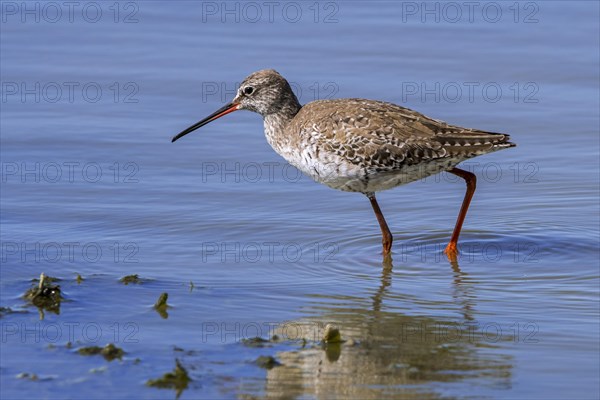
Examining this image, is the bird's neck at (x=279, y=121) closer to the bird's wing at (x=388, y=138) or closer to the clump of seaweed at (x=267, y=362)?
the bird's wing at (x=388, y=138)

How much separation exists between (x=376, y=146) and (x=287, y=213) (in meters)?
1.60

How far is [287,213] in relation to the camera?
1180 centimetres

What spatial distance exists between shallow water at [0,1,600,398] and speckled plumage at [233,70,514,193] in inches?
29.2

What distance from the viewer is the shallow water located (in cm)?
788

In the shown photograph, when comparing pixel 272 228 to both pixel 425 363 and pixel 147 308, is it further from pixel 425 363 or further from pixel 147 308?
pixel 425 363

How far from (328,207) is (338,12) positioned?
606 cm

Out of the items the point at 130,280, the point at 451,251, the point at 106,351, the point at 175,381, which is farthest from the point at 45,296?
the point at 451,251

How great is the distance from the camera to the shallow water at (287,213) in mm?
7883

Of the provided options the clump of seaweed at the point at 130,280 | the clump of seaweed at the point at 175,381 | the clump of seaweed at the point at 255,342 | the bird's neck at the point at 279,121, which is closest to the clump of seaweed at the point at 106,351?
the clump of seaweed at the point at 175,381

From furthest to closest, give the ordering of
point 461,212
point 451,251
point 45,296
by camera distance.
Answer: point 461,212, point 451,251, point 45,296

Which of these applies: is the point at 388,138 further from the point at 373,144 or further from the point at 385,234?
the point at 385,234

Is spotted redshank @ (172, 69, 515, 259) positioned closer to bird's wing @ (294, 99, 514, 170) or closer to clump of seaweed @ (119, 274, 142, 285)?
bird's wing @ (294, 99, 514, 170)

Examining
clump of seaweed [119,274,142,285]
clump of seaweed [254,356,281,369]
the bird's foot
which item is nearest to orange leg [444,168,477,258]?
the bird's foot

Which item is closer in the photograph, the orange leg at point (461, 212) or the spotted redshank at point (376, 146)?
the spotted redshank at point (376, 146)
